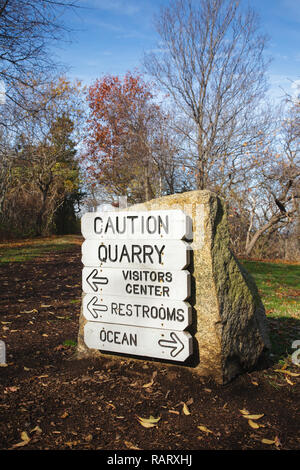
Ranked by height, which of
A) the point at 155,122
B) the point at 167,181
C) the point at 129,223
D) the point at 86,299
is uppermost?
the point at 155,122

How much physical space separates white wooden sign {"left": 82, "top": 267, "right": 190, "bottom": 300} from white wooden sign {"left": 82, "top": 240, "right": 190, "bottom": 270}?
0.06 m

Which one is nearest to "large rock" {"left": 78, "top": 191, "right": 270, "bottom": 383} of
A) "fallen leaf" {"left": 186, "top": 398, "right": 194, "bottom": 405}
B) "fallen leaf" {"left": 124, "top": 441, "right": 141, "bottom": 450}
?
"fallen leaf" {"left": 186, "top": 398, "right": 194, "bottom": 405}

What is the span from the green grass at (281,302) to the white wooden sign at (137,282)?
1542mm

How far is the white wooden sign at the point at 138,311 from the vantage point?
3.35 metres

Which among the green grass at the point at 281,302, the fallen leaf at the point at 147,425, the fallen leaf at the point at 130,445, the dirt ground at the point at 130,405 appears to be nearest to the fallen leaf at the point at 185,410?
the dirt ground at the point at 130,405

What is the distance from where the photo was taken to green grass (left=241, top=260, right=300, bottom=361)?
4699 mm

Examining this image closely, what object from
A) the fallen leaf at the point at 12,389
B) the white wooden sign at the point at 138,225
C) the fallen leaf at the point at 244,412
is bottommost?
the fallen leaf at the point at 244,412

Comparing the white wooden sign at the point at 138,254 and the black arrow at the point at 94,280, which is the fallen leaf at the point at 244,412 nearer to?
the white wooden sign at the point at 138,254

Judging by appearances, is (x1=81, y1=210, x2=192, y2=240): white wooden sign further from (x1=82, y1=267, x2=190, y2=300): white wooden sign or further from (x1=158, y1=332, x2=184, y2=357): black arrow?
(x1=158, y1=332, x2=184, y2=357): black arrow

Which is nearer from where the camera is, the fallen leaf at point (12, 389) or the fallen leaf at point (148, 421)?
the fallen leaf at point (148, 421)
